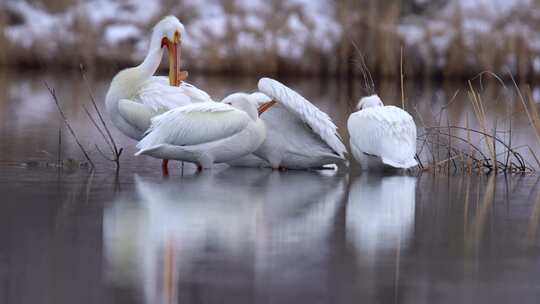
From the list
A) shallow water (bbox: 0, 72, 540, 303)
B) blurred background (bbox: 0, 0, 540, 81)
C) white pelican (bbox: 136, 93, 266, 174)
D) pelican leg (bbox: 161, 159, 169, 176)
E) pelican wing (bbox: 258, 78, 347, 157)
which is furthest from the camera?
blurred background (bbox: 0, 0, 540, 81)

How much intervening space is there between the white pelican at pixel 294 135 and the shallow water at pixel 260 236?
20 centimetres

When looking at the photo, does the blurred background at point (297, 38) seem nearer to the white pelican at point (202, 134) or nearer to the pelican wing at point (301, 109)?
the pelican wing at point (301, 109)

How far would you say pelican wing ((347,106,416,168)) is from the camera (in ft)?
30.4

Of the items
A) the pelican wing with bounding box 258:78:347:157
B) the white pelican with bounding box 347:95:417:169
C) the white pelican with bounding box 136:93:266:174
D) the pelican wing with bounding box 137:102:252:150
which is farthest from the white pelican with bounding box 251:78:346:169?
the pelican wing with bounding box 137:102:252:150

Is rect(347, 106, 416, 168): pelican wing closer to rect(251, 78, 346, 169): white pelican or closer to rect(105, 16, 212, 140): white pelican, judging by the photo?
rect(251, 78, 346, 169): white pelican

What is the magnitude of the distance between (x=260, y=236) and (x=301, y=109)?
11.7ft

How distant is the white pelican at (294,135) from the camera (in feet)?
31.5

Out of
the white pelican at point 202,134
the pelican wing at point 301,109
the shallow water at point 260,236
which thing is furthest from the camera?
the pelican wing at point 301,109

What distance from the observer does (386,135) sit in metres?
9.33

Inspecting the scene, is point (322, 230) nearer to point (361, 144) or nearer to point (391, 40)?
point (361, 144)

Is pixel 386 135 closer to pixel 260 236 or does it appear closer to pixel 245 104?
pixel 245 104

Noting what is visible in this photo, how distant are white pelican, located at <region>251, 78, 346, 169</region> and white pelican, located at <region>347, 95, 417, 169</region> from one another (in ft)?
0.55

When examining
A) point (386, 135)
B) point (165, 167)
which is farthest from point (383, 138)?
point (165, 167)

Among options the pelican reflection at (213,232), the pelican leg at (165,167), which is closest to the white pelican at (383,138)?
the pelican reflection at (213,232)
